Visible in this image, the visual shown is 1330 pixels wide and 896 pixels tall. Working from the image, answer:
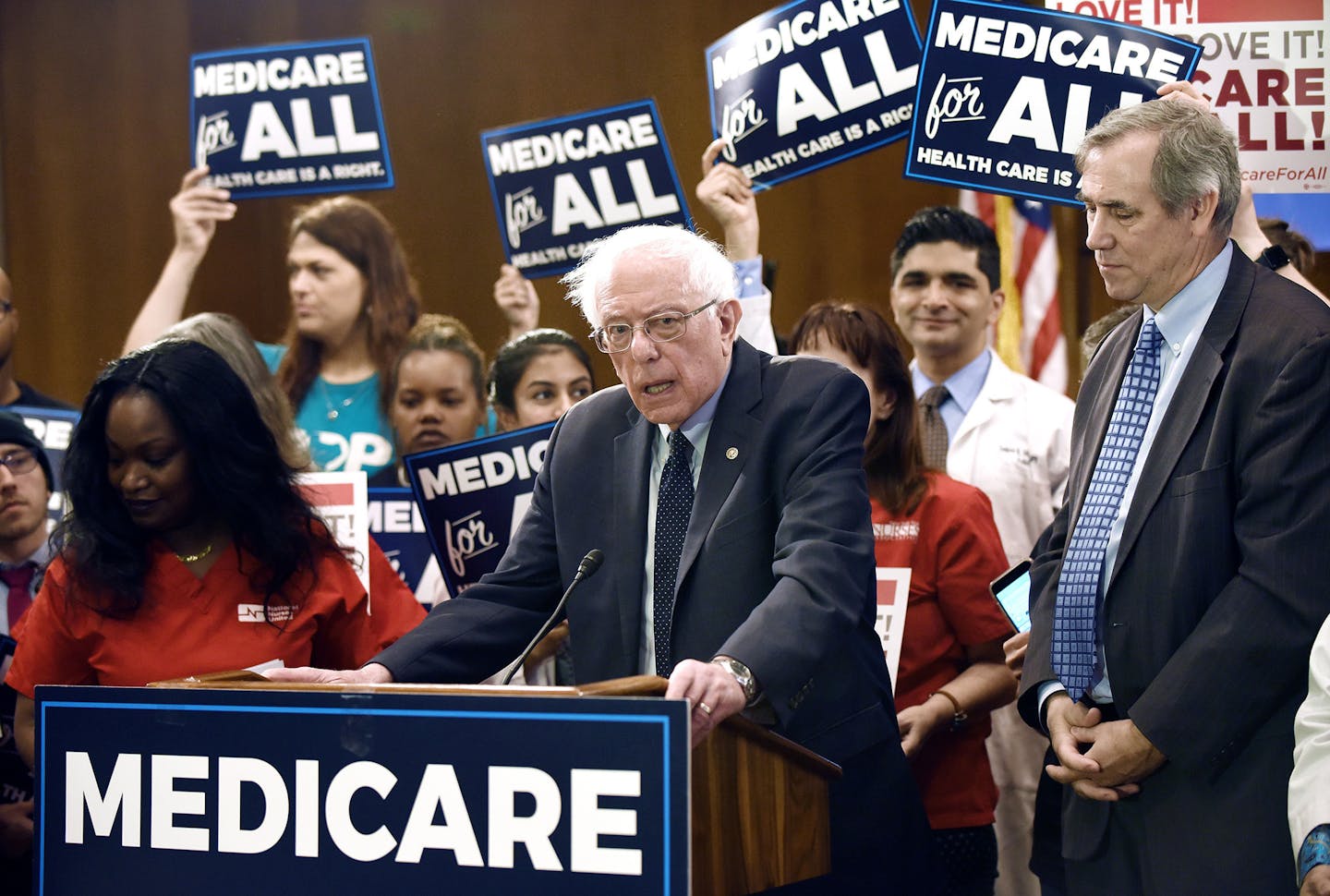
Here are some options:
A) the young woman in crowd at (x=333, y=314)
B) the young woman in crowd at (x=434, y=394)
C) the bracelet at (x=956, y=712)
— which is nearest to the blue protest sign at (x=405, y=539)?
the young woman in crowd at (x=434, y=394)

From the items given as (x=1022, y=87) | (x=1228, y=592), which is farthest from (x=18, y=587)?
(x=1228, y=592)

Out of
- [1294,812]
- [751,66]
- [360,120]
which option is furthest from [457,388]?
[1294,812]

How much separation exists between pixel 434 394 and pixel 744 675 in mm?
2829

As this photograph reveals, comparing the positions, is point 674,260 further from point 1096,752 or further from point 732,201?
point 732,201

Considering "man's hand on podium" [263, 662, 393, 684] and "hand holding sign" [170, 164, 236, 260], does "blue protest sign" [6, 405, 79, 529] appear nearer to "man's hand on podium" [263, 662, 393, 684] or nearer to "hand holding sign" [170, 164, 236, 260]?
"hand holding sign" [170, 164, 236, 260]

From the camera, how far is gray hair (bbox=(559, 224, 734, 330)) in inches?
94.1

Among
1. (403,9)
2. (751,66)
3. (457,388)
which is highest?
(403,9)

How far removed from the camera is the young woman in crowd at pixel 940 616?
319 cm

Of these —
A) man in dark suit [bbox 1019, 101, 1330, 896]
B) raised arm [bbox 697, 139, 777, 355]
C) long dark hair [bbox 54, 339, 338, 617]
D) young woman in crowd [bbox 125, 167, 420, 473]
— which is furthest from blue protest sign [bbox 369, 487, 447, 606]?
man in dark suit [bbox 1019, 101, 1330, 896]

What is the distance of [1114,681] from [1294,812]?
1.18ft

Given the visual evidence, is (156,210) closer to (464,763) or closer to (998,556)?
(998,556)

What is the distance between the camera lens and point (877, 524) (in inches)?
133

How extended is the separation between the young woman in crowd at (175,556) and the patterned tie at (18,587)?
770 mm

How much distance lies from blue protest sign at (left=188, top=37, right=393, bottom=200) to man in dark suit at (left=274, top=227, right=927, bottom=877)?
101 inches
